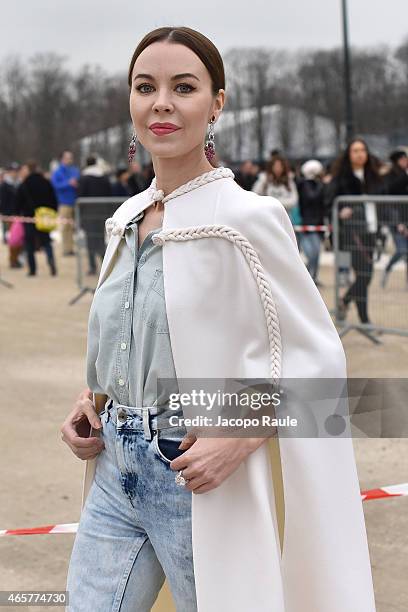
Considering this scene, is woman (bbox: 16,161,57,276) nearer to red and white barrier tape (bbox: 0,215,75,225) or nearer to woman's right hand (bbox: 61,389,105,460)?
red and white barrier tape (bbox: 0,215,75,225)

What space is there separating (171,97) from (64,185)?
15687 millimetres

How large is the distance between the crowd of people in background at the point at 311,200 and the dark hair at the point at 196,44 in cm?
640

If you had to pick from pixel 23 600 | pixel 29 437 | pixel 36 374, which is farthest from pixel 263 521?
pixel 36 374

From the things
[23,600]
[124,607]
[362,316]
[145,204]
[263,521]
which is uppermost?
[145,204]

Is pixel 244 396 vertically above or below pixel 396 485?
above

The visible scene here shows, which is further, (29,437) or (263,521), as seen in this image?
(29,437)

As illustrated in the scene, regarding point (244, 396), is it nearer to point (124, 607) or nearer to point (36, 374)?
point (124, 607)

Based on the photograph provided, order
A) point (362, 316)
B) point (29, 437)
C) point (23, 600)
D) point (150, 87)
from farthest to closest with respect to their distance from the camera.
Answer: point (362, 316) → point (29, 437) → point (23, 600) → point (150, 87)

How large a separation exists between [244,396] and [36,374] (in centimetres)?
595

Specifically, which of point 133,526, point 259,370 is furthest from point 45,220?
point 259,370

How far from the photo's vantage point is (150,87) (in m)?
2.13

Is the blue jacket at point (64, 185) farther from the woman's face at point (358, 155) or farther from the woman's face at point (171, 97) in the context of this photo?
the woman's face at point (171, 97)

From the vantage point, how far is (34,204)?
15.2 meters

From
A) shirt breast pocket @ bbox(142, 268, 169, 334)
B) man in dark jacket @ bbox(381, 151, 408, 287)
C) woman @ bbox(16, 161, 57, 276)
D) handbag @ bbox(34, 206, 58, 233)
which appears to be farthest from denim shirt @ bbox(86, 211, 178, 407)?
woman @ bbox(16, 161, 57, 276)
